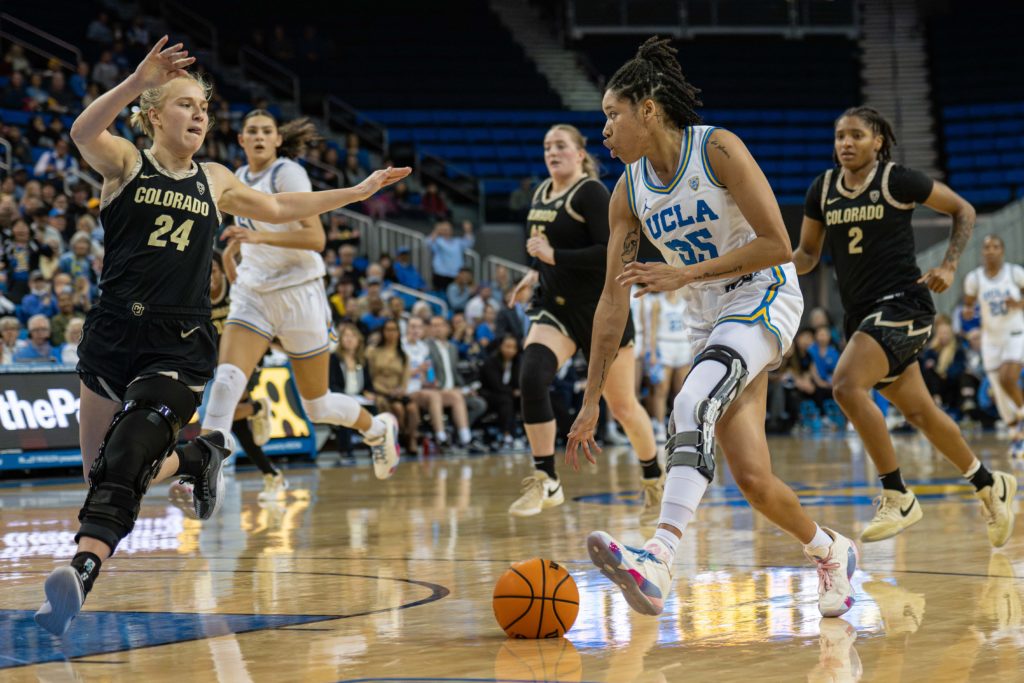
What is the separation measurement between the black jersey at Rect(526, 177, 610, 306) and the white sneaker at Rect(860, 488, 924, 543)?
2.27 meters

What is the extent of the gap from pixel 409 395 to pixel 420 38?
15776 mm

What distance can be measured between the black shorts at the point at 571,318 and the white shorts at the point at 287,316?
1.36 meters

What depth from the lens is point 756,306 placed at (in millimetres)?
4711

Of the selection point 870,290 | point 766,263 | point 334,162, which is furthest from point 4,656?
point 334,162

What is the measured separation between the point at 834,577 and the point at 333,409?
4.71 m

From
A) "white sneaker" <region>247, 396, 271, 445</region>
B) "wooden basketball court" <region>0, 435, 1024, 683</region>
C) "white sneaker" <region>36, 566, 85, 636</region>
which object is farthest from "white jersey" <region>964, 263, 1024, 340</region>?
"white sneaker" <region>36, 566, 85, 636</region>

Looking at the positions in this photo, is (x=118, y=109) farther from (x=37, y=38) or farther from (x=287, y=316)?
(x=37, y=38)

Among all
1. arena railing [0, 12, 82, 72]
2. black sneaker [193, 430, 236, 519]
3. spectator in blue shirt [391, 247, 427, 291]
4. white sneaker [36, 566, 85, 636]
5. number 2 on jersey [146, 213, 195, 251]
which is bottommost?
white sneaker [36, 566, 85, 636]

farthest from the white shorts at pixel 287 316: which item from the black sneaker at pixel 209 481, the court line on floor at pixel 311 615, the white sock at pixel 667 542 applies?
the white sock at pixel 667 542

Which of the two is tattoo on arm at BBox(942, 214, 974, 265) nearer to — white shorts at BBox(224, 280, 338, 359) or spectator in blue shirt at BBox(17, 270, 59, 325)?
white shorts at BBox(224, 280, 338, 359)

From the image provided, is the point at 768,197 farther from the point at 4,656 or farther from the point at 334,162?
the point at 334,162

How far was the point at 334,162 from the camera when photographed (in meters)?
22.2

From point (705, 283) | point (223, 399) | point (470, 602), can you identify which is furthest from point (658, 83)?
point (223, 399)

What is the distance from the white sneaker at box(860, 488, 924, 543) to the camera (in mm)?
6379
